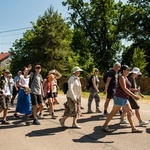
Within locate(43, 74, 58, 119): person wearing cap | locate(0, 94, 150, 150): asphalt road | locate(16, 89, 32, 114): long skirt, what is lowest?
locate(0, 94, 150, 150): asphalt road

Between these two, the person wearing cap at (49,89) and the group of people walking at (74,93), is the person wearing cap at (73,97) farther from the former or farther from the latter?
the person wearing cap at (49,89)

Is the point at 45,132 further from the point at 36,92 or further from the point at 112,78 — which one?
the point at 112,78

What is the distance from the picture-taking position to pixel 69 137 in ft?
24.9

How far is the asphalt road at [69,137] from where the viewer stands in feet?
22.1

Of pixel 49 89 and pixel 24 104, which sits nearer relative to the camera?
pixel 24 104

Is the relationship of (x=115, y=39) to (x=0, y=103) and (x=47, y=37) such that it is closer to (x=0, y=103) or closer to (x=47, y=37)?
(x=47, y=37)

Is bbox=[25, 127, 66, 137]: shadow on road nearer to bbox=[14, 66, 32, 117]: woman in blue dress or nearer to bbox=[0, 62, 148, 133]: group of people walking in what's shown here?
bbox=[0, 62, 148, 133]: group of people walking

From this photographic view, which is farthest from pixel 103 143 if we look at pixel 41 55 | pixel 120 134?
pixel 41 55

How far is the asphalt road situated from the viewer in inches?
265

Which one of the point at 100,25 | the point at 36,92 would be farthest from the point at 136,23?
the point at 36,92

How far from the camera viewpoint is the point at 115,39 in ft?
161

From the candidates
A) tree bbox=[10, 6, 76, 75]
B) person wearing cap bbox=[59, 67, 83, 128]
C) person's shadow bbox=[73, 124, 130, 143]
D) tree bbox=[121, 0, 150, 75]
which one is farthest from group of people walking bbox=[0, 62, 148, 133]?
tree bbox=[121, 0, 150, 75]

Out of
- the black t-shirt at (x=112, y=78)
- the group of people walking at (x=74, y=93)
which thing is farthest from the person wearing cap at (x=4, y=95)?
the black t-shirt at (x=112, y=78)

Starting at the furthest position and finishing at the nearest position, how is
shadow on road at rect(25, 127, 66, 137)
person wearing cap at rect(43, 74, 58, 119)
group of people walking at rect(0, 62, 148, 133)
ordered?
person wearing cap at rect(43, 74, 58, 119)
shadow on road at rect(25, 127, 66, 137)
group of people walking at rect(0, 62, 148, 133)
